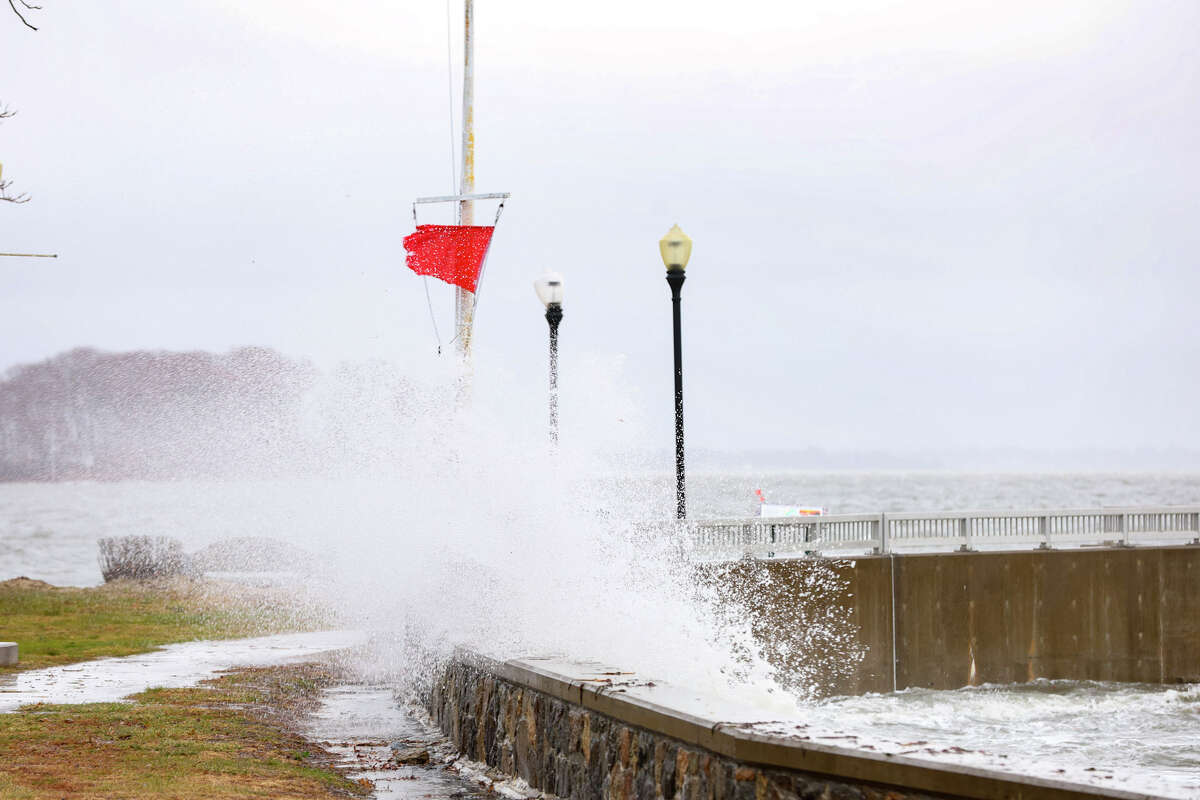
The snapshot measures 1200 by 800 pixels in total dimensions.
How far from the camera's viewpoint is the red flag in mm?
18203

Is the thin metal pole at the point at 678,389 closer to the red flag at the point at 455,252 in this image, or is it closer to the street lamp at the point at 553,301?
the red flag at the point at 455,252

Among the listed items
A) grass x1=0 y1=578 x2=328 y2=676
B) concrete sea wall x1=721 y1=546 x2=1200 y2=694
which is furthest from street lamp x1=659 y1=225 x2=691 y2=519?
grass x1=0 y1=578 x2=328 y2=676

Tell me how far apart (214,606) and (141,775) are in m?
19.7

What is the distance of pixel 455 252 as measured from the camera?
1823 centimetres

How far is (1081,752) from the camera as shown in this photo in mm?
16391

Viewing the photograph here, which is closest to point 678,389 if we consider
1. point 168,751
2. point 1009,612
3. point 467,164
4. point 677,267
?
point 677,267

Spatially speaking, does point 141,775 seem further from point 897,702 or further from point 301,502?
point 897,702

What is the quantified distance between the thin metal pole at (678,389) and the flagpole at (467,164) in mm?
2786

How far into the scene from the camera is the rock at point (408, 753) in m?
9.90

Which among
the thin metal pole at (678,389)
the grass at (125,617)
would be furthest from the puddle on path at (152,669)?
the thin metal pole at (678,389)

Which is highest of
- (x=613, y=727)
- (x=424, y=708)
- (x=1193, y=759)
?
(x=613, y=727)

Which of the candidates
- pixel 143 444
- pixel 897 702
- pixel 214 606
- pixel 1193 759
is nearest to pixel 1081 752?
pixel 1193 759

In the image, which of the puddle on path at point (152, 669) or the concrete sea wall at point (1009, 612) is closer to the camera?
the puddle on path at point (152, 669)

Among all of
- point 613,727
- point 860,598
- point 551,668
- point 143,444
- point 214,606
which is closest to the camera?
point 613,727
